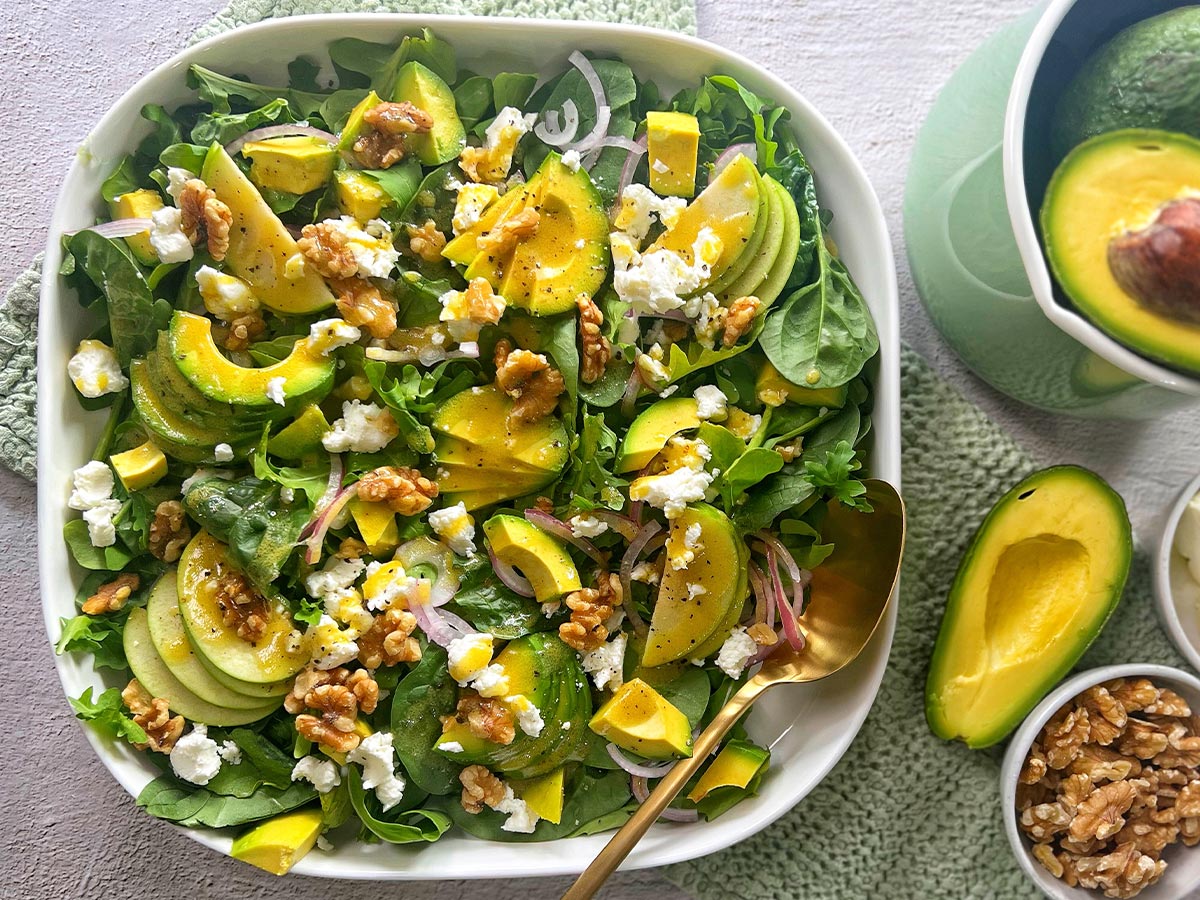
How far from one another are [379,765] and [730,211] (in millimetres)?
1064

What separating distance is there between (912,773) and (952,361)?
2.57 feet

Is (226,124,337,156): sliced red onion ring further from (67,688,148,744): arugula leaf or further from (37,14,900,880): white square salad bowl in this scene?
(67,688,148,744): arugula leaf

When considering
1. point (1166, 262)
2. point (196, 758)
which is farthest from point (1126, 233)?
point (196, 758)

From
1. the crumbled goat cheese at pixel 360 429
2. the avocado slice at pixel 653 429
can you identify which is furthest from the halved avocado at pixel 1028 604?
the crumbled goat cheese at pixel 360 429

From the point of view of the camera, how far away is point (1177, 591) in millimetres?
1742

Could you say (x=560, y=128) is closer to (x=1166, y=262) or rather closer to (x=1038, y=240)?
(x=1038, y=240)

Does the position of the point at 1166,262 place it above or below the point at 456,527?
above

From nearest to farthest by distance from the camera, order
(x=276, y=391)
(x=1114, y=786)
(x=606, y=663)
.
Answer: (x=276, y=391) → (x=606, y=663) → (x=1114, y=786)

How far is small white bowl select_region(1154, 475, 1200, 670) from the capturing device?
5.51 feet

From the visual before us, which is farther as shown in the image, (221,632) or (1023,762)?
(1023,762)

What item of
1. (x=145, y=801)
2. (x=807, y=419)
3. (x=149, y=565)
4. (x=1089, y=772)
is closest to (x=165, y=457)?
(x=149, y=565)

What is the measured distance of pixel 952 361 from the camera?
68.2 inches

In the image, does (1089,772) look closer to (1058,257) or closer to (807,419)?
(807,419)

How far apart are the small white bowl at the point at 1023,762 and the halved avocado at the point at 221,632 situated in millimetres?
1269
